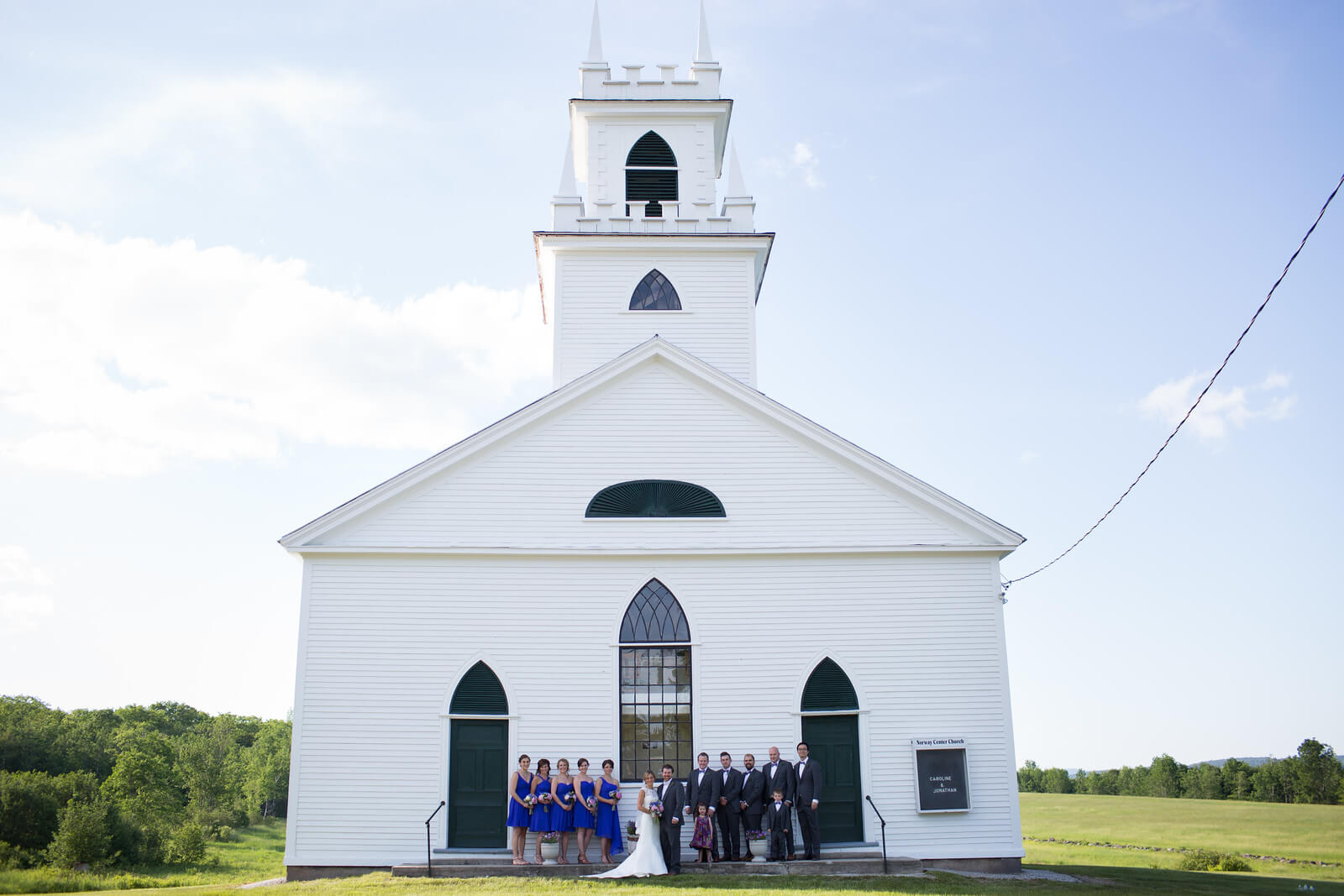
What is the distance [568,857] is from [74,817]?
13.7m

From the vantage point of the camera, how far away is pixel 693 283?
19.8m

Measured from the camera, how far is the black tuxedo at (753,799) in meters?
13.9

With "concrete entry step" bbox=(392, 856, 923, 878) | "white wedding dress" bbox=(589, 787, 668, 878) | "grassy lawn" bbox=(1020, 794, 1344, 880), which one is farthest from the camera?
"grassy lawn" bbox=(1020, 794, 1344, 880)

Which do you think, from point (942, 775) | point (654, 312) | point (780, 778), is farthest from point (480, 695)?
point (654, 312)

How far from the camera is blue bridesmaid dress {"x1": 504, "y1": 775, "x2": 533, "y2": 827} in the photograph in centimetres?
1361

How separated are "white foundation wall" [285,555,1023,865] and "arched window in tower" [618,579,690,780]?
21cm

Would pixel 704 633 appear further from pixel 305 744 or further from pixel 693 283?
pixel 693 283

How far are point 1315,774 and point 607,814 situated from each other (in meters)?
34.0

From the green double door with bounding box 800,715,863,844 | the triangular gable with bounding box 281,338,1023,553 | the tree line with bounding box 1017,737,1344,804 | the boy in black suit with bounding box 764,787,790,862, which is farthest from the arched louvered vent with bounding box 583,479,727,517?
the tree line with bounding box 1017,737,1344,804

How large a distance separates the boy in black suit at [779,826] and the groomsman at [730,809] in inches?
19.1

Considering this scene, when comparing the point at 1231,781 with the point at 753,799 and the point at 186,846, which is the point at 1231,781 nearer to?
the point at 753,799

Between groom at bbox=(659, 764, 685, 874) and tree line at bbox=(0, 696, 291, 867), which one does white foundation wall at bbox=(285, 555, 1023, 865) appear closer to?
groom at bbox=(659, 764, 685, 874)

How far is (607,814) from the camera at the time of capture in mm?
14078

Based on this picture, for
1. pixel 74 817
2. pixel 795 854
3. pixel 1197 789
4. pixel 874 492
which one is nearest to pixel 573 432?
pixel 874 492
